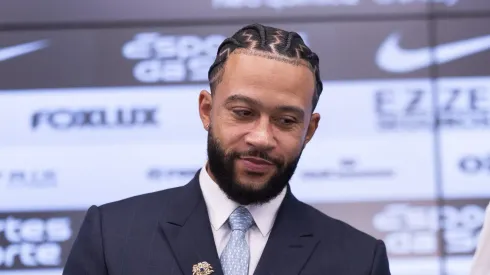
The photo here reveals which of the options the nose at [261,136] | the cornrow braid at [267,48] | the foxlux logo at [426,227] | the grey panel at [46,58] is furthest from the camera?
the grey panel at [46,58]

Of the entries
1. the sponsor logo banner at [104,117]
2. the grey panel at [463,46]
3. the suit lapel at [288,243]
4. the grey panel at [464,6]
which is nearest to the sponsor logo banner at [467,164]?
the grey panel at [463,46]

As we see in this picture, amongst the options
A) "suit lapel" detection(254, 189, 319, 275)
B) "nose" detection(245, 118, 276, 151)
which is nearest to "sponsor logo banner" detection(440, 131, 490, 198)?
"suit lapel" detection(254, 189, 319, 275)

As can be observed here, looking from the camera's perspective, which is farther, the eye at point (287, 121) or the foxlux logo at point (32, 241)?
the foxlux logo at point (32, 241)

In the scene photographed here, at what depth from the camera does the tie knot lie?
210cm

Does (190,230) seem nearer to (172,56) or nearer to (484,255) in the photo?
(484,255)

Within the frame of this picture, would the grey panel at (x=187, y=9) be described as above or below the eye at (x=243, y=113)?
above

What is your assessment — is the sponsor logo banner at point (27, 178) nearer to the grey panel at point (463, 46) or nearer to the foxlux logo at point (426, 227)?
the foxlux logo at point (426, 227)

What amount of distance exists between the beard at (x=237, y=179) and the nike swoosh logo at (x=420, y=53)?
1927mm

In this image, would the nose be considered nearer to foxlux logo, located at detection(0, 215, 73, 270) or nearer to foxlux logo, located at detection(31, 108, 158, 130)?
foxlux logo, located at detection(31, 108, 158, 130)

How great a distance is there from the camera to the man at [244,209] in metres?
2.04

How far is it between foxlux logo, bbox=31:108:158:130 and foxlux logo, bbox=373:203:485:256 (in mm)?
1115

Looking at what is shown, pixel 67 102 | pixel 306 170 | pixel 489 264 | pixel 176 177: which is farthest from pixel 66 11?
pixel 489 264

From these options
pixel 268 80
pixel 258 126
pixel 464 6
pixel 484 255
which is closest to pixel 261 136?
pixel 258 126

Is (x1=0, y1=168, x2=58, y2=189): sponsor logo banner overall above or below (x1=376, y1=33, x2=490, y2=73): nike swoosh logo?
below
